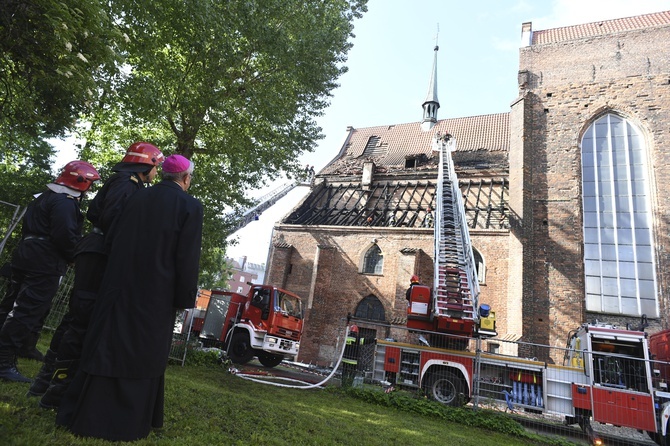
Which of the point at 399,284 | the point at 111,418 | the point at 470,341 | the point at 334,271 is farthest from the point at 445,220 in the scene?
the point at 111,418

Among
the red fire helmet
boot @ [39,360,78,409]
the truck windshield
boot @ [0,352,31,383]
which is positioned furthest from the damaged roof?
boot @ [39,360,78,409]

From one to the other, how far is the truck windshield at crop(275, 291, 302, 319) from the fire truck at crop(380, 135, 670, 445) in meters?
3.08

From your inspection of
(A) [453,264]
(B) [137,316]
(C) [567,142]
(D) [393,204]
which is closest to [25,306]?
(B) [137,316]

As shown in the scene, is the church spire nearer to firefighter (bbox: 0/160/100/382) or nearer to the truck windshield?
the truck windshield

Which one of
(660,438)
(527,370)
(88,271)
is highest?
(88,271)

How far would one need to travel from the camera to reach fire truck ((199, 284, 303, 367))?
35.5ft

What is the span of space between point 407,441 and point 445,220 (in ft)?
37.0

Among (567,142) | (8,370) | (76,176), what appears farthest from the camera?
(567,142)

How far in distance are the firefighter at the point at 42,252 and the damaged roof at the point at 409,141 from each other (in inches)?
899

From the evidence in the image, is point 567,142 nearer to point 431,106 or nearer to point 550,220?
point 550,220

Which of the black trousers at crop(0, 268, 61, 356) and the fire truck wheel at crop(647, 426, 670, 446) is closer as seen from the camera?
the black trousers at crop(0, 268, 61, 356)

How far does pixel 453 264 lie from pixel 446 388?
386 centimetres

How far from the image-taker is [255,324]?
10875 millimetres

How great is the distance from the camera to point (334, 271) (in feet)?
67.7
